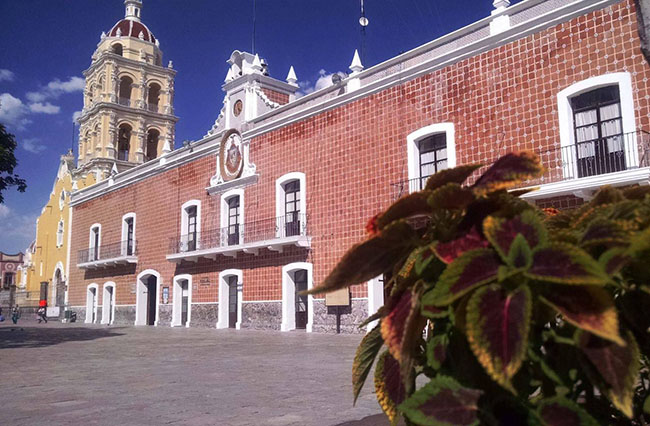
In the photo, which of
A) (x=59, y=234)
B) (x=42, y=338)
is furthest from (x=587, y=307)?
(x=59, y=234)

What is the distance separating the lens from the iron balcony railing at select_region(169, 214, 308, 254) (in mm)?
16203

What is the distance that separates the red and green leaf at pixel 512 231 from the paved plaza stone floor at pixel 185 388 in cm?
226

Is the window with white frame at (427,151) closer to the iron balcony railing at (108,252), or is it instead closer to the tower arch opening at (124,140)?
the iron balcony railing at (108,252)

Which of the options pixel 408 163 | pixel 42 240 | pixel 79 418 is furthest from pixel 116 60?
pixel 79 418

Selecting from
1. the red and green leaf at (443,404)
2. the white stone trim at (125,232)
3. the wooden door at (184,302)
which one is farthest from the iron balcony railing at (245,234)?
the red and green leaf at (443,404)

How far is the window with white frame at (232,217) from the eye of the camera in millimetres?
18141

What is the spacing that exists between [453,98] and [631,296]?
12189 millimetres

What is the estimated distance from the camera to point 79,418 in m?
4.18

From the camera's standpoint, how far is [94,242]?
27.0 metres

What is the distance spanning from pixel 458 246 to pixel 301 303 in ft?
51.5

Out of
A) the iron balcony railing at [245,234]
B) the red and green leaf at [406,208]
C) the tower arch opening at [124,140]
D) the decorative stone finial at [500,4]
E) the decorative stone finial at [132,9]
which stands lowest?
the red and green leaf at [406,208]

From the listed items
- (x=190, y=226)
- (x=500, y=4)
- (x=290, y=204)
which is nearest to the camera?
(x=500, y=4)

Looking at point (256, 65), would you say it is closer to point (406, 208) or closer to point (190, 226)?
point (190, 226)

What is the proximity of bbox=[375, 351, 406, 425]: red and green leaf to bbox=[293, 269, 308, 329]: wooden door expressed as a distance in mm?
15071
